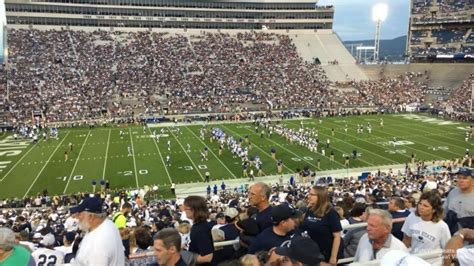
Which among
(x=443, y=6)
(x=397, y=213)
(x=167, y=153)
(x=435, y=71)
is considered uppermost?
(x=443, y=6)

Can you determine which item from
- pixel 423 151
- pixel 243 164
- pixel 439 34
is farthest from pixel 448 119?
pixel 439 34

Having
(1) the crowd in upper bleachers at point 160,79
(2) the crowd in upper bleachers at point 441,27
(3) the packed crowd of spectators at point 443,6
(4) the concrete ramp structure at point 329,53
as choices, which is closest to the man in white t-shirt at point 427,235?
(1) the crowd in upper bleachers at point 160,79

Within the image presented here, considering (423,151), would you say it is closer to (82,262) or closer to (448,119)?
(448,119)

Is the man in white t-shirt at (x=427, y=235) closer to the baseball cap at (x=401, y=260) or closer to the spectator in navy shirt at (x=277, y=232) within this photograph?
the spectator in navy shirt at (x=277, y=232)

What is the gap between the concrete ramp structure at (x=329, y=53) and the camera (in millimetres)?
60344

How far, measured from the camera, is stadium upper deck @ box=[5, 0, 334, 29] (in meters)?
59.7

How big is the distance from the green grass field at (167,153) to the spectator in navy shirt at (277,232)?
61.4ft

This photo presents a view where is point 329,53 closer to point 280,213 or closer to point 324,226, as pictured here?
point 324,226

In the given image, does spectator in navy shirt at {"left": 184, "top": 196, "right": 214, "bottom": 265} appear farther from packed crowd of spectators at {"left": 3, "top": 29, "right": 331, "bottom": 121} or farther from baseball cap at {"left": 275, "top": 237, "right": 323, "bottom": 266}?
packed crowd of spectators at {"left": 3, "top": 29, "right": 331, "bottom": 121}

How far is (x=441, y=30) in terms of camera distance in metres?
68.8

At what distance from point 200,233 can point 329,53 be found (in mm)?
64589

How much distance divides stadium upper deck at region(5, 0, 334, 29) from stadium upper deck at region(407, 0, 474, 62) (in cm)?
1460

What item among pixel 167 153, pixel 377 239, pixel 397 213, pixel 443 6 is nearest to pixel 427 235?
pixel 377 239

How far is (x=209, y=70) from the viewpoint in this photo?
55.0 metres
